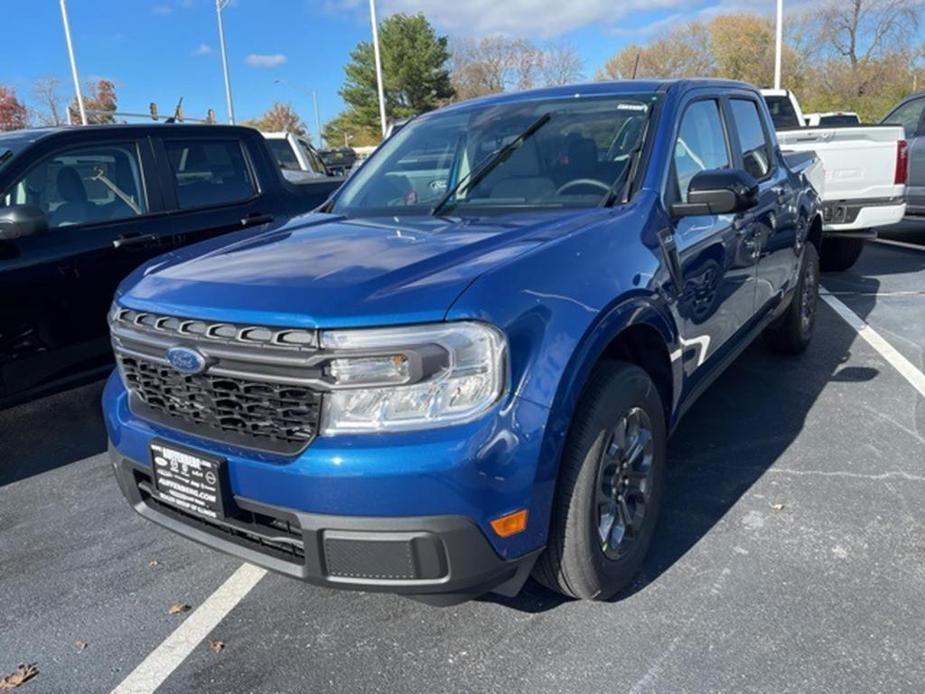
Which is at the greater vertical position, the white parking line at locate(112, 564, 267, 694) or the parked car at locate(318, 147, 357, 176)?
the parked car at locate(318, 147, 357, 176)

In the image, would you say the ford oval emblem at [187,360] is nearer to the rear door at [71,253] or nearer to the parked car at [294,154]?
the rear door at [71,253]

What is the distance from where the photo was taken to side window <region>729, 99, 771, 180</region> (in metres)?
4.17

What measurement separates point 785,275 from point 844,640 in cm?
269

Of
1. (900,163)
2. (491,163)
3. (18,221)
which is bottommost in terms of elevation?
(900,163)

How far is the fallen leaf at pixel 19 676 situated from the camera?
95.7 inches

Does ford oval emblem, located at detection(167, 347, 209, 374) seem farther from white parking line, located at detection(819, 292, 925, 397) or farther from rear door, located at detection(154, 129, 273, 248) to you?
white parking line, located at detection(819, 292, 925, 397)

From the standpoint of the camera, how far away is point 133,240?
458cm

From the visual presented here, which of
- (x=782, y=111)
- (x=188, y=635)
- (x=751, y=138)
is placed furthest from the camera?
(x=782, y=111)

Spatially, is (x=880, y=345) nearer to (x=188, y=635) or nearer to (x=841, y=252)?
(x=841, y=252)

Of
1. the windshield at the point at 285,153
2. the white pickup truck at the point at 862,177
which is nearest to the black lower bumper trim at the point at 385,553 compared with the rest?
the white pickup truck at the point at 862,177

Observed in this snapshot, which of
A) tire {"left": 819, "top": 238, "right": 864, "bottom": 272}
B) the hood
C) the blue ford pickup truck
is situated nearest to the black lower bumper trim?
the blue ford pickup truck

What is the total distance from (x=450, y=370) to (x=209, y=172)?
13.3ft

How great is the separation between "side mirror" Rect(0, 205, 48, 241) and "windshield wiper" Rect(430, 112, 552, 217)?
2177mm

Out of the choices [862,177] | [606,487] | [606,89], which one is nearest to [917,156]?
[862,177]
